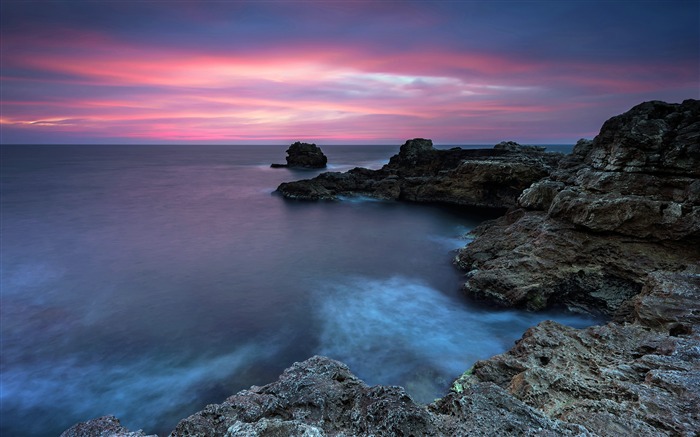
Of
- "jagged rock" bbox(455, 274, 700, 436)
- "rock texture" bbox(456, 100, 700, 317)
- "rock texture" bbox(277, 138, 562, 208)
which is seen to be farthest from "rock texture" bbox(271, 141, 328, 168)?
"jagged rock" bbox(455, 274, 700, 436)

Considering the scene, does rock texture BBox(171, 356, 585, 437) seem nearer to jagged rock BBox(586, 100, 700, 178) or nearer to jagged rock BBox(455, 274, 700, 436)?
jagged rock BBox(455, 274, 700, 436)

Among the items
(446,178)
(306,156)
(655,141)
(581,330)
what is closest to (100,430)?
(581,330)

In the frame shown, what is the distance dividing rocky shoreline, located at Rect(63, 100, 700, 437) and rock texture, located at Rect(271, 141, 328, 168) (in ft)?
164

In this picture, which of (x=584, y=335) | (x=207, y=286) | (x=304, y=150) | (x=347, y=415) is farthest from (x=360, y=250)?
(x=304, y=150)

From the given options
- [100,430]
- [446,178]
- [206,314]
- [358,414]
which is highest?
[446,178]

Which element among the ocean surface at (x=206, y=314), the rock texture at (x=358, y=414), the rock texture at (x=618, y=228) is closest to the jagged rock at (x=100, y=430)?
the rock texture at (x=358, y=414)

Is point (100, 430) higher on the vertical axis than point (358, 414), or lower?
lower

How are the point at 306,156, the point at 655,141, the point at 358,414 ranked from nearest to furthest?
the point at 358,414 < the point at 655,141 < the point at 306,156

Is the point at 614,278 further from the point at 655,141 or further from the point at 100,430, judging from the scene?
the point at 100,430

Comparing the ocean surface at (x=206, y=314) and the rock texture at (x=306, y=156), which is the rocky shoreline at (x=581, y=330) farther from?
the rock texture at (x=306, y=156)

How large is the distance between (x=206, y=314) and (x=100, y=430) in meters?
7.90

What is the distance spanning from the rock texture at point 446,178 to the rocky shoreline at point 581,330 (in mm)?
7601

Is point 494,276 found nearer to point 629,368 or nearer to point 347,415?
point 629,368

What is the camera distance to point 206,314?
11219mm
